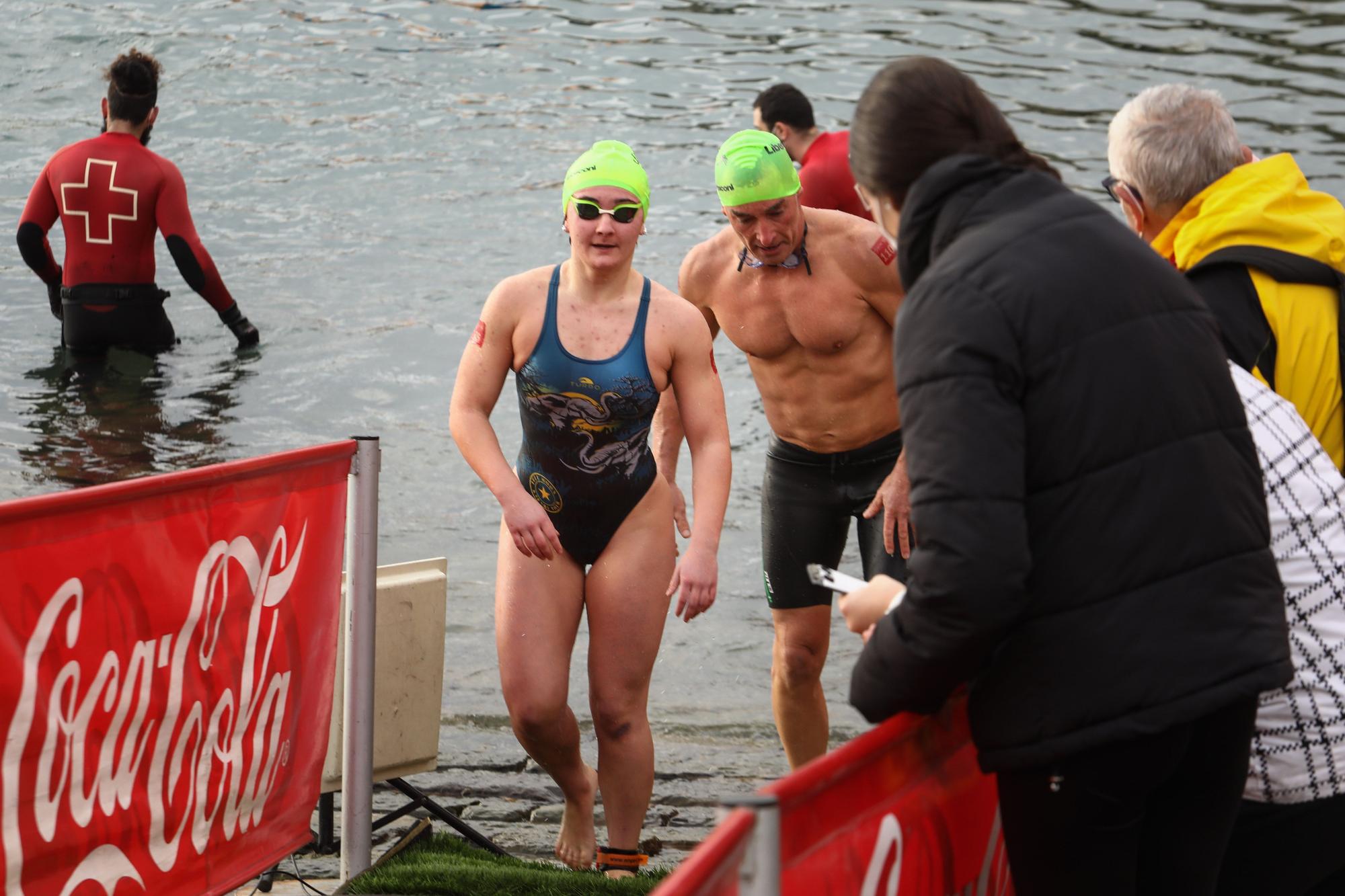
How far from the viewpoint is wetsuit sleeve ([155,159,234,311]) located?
10430 millimetres

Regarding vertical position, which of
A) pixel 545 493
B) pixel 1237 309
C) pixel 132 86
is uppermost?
pixel 1237 309

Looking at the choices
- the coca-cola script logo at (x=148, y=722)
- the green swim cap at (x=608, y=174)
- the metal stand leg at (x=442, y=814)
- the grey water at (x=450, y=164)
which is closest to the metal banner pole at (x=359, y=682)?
the coca-cola script logo at (x=148, y=722)

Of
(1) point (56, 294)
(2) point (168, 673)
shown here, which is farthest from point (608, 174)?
(1) point (56, 294)

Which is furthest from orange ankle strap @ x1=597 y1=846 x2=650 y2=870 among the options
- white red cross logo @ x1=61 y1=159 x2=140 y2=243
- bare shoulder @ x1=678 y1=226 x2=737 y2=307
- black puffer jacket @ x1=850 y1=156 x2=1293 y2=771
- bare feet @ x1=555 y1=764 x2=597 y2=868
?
white red cross logo @ x1=61 y1=159 x2=140 y2=243

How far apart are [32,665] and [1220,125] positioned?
290cm

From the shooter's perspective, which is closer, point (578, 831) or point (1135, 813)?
point (1135, 813)

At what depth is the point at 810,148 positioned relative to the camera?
9.90 meters

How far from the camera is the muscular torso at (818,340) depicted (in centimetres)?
514

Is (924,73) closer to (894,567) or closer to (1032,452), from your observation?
(1032,452)

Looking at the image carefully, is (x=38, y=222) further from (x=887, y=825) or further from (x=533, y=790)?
(x=887, y=825)

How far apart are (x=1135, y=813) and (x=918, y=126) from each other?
124 centimetres

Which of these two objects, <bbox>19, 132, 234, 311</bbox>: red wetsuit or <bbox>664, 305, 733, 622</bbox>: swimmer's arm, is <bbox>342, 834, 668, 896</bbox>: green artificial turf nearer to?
<bbox>664, 305, 733, 622</bbox>: swimmer's arm

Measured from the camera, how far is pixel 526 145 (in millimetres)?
20484

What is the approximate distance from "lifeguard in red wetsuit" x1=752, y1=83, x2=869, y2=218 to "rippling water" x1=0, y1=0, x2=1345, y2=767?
226 cm
